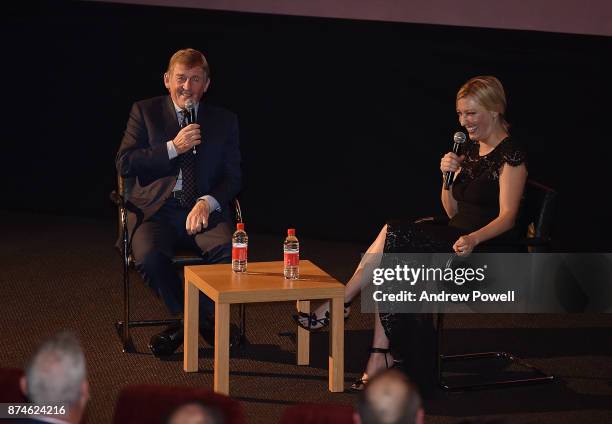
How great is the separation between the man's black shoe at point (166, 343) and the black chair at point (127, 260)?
13 cm

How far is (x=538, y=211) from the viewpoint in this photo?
188 inches

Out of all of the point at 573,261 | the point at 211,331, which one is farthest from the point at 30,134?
the point at 573,261

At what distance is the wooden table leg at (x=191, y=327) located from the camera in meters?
4.78

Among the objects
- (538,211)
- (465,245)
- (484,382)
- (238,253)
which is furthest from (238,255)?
(538,211)

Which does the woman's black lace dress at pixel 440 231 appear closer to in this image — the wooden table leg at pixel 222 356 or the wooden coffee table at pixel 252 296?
the wooden coffee table at pixel 252 296

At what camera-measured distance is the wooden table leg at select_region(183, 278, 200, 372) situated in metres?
4.78

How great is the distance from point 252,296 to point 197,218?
0.82 meters

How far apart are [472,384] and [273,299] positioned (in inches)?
38.2

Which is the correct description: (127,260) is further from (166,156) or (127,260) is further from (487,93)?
(487,93)

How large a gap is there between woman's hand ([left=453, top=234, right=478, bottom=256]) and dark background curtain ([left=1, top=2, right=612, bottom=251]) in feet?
6.41

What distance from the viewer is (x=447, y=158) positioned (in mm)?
4812

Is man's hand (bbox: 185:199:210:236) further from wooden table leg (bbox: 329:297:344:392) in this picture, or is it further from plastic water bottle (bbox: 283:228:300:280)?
wooden table leg (bbox: 329:297:344:392)

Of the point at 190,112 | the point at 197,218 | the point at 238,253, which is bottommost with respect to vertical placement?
the point at 238,253

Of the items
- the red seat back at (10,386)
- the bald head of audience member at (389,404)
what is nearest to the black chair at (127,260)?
the red seat back at (10,386)
